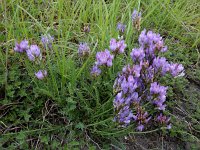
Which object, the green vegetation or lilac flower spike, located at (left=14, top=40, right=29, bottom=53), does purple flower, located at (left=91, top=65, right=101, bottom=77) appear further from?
lilac flower spike, located at (left=14, top=40, right=29, bottom=53)

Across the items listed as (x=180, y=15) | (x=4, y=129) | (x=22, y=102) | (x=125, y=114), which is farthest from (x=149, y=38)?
(x=180, y=15)

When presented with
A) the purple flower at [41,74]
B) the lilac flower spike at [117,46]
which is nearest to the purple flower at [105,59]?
the lilac flower spike at [117,46]

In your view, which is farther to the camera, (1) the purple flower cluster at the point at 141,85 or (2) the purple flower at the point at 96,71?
(2) the purple flower at the point at 96,71

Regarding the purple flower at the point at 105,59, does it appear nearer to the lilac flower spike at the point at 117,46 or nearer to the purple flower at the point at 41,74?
the lilac flower spike at the point at 117,46

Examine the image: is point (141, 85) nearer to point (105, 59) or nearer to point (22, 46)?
point (105, 59)

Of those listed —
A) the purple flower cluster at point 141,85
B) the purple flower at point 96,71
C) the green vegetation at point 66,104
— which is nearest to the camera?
the purple flower cluster at point 141,85

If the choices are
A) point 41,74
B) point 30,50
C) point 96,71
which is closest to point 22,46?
point 30,50

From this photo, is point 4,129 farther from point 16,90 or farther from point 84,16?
point 84,16

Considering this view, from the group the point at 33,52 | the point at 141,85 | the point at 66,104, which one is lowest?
the point at 66,104
